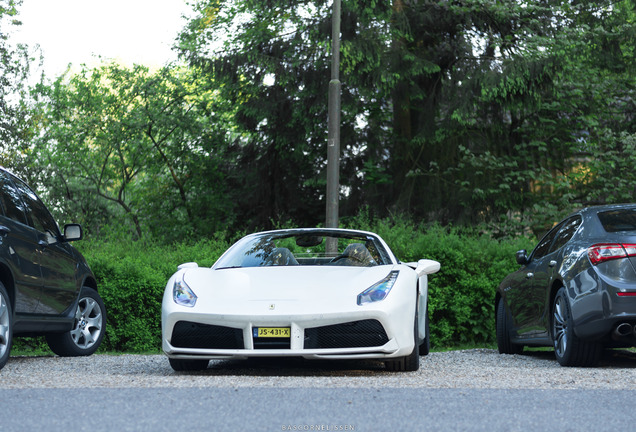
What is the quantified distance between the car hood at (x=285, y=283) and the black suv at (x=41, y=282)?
158 cm

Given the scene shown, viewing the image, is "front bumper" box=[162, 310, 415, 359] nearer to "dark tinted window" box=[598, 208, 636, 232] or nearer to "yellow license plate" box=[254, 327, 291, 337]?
"yellow license plate" box=[254, 327, 291, 337]

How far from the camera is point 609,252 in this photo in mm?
7547

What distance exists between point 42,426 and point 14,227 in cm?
385

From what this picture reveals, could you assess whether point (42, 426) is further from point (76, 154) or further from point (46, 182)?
point (46, 182)

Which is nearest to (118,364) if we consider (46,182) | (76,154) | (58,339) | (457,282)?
(58,339)

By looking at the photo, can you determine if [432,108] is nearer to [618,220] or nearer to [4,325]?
[618,220]

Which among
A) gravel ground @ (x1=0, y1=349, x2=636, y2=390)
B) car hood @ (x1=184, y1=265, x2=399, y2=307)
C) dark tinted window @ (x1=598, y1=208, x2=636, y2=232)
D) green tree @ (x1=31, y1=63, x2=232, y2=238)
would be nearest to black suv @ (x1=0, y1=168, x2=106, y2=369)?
gravel ground @ (x1=0, y1=349, x2=636, y2=390)

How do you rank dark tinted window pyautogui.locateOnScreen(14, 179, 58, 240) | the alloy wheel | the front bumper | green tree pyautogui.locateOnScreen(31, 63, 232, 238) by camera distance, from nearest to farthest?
1. the front bumper
2. dark tinted window pyautogui.locateOnScreen(14, 179, 58, 240)
3. the alloy wheel
4. green tree pyautogui.locateOnScreen(31, 63, 232, 238)

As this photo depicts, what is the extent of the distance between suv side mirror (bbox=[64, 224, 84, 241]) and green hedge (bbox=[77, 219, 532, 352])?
3295 mm

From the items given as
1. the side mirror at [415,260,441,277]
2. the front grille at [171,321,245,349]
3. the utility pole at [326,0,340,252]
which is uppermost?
the utility pole at [326,0,340,252]

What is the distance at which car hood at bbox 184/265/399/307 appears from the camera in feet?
23.1

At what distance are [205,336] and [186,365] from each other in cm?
74

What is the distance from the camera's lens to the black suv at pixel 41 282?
7629mm

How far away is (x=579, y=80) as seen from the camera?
24.2 meters
